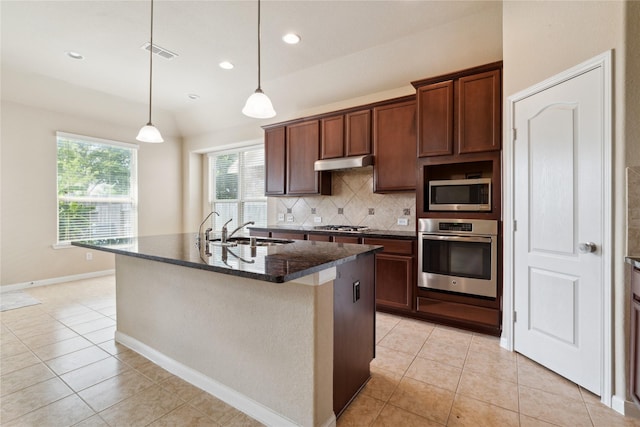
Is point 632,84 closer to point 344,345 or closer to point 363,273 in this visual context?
point 363,273

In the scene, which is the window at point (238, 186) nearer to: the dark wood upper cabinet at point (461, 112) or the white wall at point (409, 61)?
the white wall at point (409, 61)

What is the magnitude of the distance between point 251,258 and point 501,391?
1857mm

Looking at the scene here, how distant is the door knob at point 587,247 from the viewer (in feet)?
6.30

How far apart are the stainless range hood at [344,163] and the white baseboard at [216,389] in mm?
2665

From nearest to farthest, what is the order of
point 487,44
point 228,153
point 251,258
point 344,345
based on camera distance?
point 251,258
point 344,345
point 487,44
point 228,153

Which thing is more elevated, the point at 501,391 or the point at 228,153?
the point at 228,153

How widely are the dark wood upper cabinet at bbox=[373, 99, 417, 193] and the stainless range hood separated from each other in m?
0.12

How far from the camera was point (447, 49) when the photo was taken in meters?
3.15

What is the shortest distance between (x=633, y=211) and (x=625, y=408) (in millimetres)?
1152

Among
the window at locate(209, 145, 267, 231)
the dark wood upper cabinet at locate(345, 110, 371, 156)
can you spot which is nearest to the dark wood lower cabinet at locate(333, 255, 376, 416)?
the dark wood upper cabinet at locate(345, 110, 371, 156)

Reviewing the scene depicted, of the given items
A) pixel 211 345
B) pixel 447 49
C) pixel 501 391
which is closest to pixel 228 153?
pixel 447 49

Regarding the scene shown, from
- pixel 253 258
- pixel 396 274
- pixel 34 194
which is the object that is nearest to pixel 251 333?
pixel 253 258

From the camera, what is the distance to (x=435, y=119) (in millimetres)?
3053

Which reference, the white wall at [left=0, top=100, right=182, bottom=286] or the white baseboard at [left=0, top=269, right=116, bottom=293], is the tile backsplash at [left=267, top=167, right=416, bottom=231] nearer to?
the white baseboard at [left=0, top=269, right=116, bottom=293]
